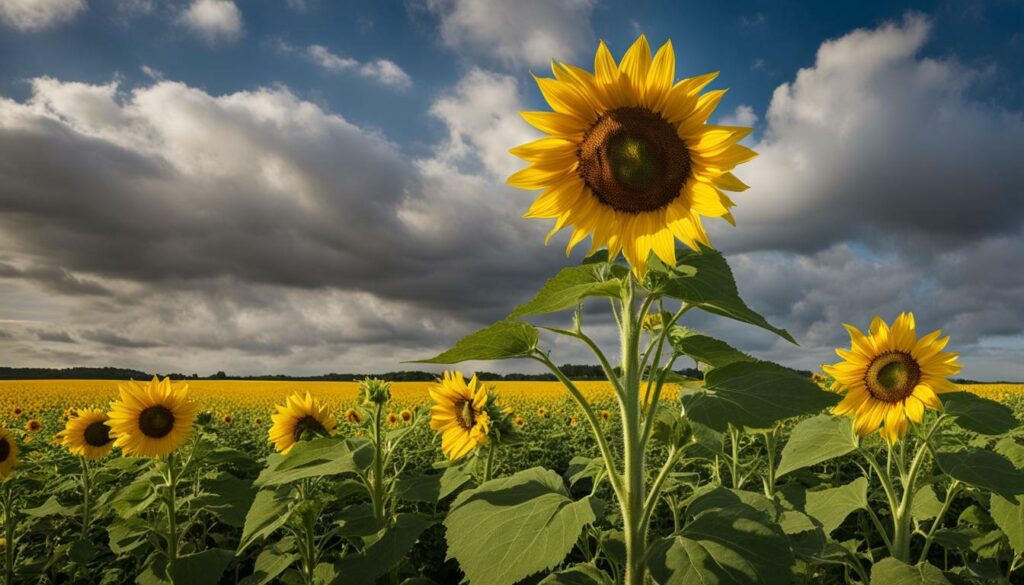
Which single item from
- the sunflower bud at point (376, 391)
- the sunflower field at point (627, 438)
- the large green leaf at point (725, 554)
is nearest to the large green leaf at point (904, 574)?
the sunflower field at point (627, 438)

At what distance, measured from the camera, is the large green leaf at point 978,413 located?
3202 millimetres

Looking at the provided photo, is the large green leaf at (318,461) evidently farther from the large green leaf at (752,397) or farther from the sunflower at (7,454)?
the sunflower at (7,454)

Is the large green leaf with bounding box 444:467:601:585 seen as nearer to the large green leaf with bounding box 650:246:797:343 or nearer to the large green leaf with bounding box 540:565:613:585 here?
the large green leaf with bounding box 540:565:613:585

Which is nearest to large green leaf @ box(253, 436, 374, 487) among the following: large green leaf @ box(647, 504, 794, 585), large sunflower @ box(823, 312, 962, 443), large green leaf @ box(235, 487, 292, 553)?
large green leaf @ box(235, 487, 292, 553)

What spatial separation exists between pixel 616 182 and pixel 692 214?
0.28 meters

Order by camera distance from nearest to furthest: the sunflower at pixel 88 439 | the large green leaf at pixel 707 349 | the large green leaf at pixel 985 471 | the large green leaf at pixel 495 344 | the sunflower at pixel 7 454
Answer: the large green leaf at pixel 495 344
the large green leaf at pixel 707 349
the large green leaf at pixel 985 471
the sunflower at pixel 7 454
the sunflower at pixel 88 439

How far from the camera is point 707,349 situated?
2238 mm

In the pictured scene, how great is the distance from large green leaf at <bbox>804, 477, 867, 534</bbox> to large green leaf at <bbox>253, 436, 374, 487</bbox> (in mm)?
2346

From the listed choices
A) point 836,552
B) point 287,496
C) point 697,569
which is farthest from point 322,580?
point 836,552

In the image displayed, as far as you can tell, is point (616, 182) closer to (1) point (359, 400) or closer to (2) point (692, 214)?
(2) point (692, 214)

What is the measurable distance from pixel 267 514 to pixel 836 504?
9.82 feet

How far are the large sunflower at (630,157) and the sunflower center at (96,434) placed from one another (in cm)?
495

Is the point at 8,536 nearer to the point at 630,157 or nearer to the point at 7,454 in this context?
the point at 7,454

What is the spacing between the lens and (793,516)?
9.45ft
